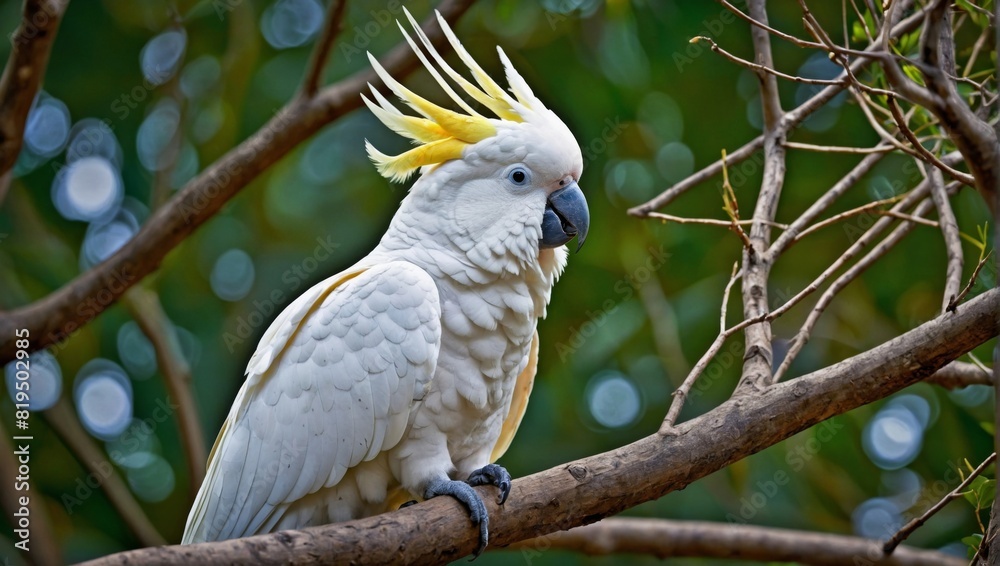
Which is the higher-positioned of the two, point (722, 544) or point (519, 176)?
point (519, 176)

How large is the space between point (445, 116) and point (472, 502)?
1253mm

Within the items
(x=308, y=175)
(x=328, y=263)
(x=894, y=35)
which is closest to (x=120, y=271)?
(x=328, y=263)

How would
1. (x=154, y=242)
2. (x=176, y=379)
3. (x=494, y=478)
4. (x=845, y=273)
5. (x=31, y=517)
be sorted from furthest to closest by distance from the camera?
(x=176, y=379) < (x=31, y=517) < (x=154, y=242) < (x=845, y=273) < (x=494, y=478)

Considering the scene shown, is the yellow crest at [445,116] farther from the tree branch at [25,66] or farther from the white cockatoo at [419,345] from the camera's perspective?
the tree branch at [25,66]

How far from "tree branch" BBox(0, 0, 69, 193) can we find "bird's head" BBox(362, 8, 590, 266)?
137 cm

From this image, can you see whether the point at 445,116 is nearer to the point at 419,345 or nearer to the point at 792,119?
the point at 419,345

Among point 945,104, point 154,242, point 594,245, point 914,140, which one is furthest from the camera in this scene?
point 594,245

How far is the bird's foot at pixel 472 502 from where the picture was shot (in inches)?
97.9

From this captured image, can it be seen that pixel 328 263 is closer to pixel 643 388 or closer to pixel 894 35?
pixel 643 388

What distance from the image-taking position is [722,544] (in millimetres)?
4145

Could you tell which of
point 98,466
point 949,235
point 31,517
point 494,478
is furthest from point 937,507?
point 98,466

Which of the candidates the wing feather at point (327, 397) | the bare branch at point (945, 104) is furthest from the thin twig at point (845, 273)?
the wing feather at point (327, 397)

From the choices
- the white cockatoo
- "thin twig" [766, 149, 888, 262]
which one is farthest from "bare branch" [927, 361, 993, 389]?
the white cockatoo

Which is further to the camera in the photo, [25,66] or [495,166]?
[25,66]
